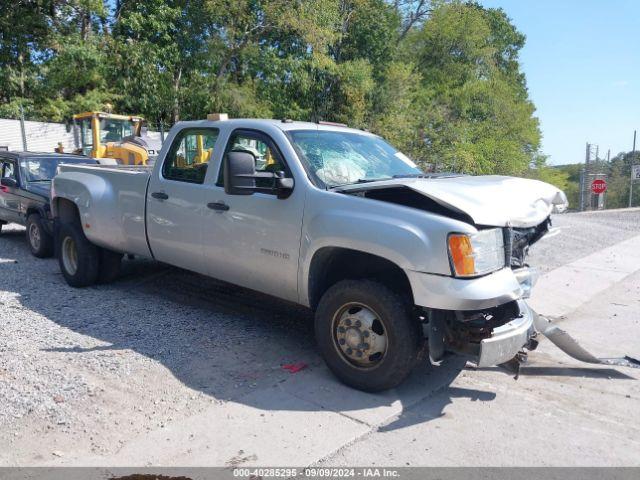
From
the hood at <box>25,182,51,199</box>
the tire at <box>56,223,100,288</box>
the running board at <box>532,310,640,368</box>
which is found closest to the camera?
the running board at <box>532,310,640,368</box>

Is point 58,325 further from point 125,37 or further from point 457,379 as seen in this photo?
point 125,37

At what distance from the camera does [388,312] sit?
405 cm

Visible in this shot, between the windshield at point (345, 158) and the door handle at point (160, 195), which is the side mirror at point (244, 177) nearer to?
the windshield at point (345, 158)

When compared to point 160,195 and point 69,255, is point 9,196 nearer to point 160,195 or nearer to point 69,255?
point 69,255

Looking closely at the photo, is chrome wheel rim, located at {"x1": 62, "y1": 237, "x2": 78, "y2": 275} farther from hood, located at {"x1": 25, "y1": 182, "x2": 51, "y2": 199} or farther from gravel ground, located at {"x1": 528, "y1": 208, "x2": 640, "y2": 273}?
gravel ground, located at {"x1": 528, "y1": 208, "x2": 640, "y2": 273}

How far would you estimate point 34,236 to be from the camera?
920 cm

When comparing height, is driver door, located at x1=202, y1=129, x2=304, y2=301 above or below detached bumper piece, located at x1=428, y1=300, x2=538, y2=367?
above

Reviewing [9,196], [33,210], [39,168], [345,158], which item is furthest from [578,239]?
[9,196]

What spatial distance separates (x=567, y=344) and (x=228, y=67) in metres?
25.3

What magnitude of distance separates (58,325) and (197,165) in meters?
2.07

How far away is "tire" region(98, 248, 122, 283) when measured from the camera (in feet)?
23.2

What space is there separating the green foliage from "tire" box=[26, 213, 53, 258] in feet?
52.2

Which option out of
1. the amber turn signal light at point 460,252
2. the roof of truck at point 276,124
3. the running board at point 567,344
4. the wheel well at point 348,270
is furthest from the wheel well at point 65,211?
the running board at point 567,344

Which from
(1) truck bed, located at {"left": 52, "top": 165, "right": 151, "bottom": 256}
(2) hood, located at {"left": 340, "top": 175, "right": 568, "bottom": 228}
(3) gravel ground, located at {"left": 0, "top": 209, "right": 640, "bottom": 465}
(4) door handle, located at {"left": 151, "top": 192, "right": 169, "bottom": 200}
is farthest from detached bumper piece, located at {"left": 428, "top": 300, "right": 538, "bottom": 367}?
(1) truck bed, located at {"left": 52, "top": 165, "right": 151, "bottom": 256}
